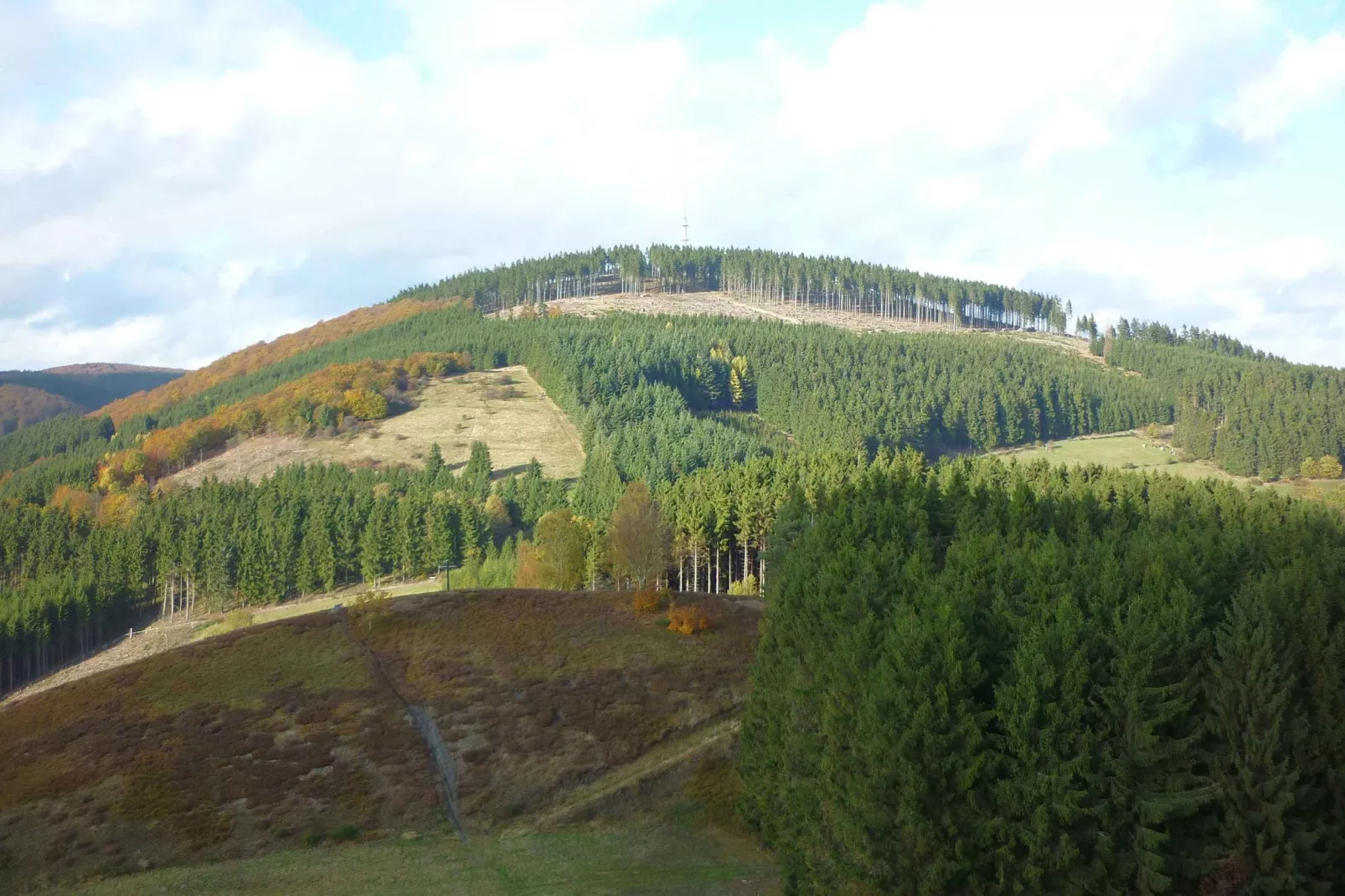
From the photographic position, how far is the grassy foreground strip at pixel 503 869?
170ft

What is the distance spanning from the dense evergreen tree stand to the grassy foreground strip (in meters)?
7.00

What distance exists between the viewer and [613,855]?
56.5 m

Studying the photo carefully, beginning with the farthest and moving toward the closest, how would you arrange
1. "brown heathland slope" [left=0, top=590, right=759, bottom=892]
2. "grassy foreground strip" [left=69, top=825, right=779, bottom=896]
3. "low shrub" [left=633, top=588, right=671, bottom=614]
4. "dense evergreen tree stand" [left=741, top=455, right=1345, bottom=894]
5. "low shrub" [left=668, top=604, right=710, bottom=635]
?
"low shrub" [left=633, top=588, right=671, bottom=614] < "low shrub" [left=668, top=604, right=710, bottom=635] < "brown heathland slope" [left=0, top=590, right=759, bottom=892] < "grassy foreground strip" [left=69, top=825, right=779, bottom=896] < "dense evergreen tree stand" [left=741, top=455, right=1345, bottom=894]

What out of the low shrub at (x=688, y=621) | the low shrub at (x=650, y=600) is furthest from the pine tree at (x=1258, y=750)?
the low shrub at (x=650, y=600)

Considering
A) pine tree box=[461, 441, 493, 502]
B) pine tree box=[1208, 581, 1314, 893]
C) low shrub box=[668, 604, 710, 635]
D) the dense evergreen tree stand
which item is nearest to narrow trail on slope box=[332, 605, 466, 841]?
low shrub box=[668, 604, 710, 635]

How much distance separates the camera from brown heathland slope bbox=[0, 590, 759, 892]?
60.5 meters

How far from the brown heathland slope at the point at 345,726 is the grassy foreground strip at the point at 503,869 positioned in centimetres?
257

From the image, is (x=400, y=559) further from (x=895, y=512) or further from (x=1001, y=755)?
(x=1001, y=755)

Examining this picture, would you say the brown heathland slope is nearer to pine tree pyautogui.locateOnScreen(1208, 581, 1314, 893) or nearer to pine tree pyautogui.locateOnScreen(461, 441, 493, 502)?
pine tree pyautogui.locateOnScreen(1208, 581, 1314, 893)

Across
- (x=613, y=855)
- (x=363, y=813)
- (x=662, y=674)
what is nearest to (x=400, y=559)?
(x=662, y=674)

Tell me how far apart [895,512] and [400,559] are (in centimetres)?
9870

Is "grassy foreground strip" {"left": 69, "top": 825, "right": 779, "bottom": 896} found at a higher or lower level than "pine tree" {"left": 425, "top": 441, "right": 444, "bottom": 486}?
lower

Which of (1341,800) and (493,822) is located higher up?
(1341,800)

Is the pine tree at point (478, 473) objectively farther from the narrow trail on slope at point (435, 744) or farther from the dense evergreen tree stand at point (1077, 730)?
the dense evergreen tree stand at point (1077, 730)
